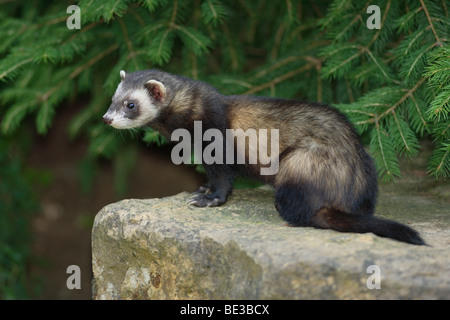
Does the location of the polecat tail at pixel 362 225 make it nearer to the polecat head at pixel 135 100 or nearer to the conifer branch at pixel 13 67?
the polecat head at pixel 135 100

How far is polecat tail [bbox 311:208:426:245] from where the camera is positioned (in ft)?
10.1

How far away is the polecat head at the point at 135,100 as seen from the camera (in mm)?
3953

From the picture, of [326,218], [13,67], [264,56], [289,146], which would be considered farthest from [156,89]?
[264,56]

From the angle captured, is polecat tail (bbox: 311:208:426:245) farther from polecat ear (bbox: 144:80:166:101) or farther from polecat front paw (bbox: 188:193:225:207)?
polecat ear (bbox: 144:80:166:101)

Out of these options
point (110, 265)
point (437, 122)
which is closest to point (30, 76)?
point (110, 265)

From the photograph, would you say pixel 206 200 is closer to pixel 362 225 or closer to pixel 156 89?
pixel 156 89

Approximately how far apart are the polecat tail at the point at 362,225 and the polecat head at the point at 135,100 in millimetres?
1402

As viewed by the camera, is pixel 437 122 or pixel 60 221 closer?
pixel 437 122

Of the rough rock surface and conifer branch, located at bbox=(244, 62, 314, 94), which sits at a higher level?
conifer branch, located at bbox=(244, 62, 314, 94)

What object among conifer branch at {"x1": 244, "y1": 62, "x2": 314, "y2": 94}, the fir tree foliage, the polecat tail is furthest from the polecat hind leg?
conifer branch at {"x1": 244, "y1": 62, "x2": 314, "y2": 94}

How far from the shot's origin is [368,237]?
2.99 meters

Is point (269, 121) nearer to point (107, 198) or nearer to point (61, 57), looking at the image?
point (61, 57)

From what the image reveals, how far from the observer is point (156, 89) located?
396 cm
